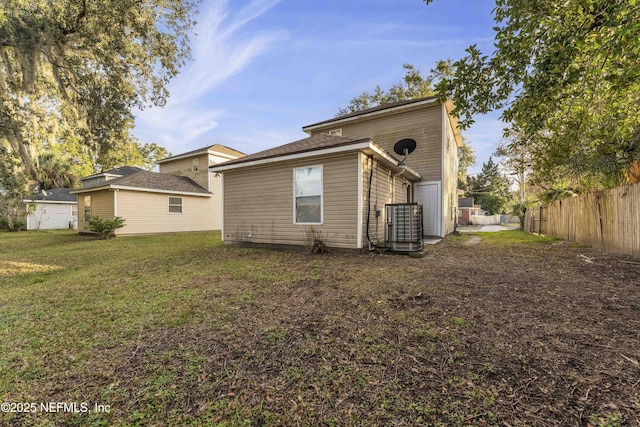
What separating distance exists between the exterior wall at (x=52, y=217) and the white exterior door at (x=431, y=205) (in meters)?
26.5

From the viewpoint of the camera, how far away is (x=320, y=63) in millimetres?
10109

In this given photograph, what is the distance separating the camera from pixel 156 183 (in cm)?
1466

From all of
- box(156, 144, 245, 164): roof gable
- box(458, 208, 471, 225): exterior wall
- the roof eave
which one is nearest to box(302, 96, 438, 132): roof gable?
the roof eave

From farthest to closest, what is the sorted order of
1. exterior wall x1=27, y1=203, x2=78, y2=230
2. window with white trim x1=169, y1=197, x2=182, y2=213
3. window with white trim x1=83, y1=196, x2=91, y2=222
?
exterior wall x1=27, y1=203, x2=78, y2=230 < window with white trim x1=169, y1=197, x2=182, y2=213 < window with white trim x1=83, y1=196, x2=91, y2=222

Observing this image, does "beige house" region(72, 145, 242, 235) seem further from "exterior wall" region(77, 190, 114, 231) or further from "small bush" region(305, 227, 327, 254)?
"small bush" region(305, 227, 327, 254)

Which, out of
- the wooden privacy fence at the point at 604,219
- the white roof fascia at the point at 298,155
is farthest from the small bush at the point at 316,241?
the wooden privacy fence at the point at 604,219

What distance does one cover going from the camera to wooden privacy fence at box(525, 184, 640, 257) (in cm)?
566

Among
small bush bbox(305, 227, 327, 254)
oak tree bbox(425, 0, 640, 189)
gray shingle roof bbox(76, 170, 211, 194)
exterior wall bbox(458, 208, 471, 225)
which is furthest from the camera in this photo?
exterior wall bbox(458, 208, 471, 225)

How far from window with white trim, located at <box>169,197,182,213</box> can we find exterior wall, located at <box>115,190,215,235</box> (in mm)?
170

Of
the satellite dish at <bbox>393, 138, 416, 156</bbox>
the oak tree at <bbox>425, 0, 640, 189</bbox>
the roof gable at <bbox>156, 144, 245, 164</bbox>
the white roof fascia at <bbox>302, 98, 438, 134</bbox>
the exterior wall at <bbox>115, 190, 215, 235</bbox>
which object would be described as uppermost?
the roof gable at <bbox>156, 144, 245, 164</bbox>

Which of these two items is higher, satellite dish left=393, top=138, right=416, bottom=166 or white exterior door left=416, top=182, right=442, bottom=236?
satellite dish left=393, top=138, right=416, bottom=166

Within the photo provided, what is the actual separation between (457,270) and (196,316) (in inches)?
173

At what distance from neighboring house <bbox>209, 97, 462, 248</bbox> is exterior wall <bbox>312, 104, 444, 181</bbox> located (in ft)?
0.11

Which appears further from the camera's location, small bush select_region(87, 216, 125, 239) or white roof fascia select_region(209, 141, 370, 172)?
small bush select_region(87, 216, 125, 239)
